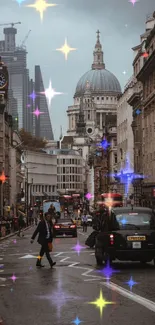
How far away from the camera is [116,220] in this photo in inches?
880

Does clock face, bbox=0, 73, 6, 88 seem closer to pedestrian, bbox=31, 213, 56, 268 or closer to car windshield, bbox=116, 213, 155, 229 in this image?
pedestrian, bbox=31, 213, 56, 268

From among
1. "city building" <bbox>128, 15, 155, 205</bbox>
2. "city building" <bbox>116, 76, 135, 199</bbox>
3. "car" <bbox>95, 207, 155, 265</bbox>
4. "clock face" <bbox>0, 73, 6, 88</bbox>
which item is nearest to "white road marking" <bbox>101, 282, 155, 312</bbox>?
"car" <bbox>95, 207, 155, 265</bbox>

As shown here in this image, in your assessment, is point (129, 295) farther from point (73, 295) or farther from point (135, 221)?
point (135, 221)

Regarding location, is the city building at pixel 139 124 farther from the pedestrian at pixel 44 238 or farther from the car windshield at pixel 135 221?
the car windshield at pixel 135 221

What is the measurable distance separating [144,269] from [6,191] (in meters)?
79.2

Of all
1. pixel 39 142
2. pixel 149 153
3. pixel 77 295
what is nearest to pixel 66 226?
pixel 149 153

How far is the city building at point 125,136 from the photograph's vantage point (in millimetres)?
103250

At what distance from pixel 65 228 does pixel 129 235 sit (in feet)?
101

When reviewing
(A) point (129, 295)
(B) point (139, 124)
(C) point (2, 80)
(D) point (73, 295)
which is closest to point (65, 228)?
(C) point (2, 80)

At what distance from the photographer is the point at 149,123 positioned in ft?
251

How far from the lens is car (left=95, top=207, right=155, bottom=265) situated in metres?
21.8

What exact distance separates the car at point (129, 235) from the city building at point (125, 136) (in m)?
75.4

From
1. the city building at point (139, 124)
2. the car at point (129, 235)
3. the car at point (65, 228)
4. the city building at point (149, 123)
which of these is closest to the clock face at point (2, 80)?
the city building at point (149, 123)

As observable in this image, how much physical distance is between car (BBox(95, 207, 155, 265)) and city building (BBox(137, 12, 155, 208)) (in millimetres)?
46543
